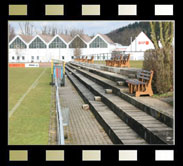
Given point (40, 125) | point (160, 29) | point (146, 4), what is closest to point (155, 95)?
point (160, 29)

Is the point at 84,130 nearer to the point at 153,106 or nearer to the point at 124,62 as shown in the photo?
the point at 153,106

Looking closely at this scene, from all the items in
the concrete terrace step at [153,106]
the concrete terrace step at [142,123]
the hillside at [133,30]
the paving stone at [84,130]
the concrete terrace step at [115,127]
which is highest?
the hillside at [133,30]

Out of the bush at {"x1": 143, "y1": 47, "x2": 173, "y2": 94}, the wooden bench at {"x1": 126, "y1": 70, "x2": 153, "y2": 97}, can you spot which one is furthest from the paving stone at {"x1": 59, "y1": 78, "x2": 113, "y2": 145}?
the bush at {"x1": 143, "y1": 47, "x2": 173, "y2": 94}

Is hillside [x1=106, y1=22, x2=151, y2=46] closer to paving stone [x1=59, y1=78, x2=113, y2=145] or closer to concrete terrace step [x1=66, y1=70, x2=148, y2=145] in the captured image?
concrete terrace step [x1=66, y1=70, x2=148, y2=145]

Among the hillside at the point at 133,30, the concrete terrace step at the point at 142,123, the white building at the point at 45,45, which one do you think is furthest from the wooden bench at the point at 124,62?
the concrete terrace step at the point at 142,123

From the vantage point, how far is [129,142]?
5.14 metres

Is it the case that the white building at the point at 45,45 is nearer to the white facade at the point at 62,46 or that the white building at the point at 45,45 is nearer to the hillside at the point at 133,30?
the white facade at the point at 62,46

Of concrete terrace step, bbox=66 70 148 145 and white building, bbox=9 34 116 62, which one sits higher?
white building, bbox=9 34 116 62

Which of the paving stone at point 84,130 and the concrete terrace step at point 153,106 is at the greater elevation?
the concrete terrace step at point 153,106

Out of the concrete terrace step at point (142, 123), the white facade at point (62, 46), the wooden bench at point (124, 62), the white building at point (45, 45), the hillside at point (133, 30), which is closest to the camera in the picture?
the concrete terrace step at point (142, 123)

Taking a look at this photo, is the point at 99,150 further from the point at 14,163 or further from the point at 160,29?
the point at 160,29

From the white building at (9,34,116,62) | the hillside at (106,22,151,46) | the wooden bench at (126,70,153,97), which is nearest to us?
the hillside at (106,22,151,46)

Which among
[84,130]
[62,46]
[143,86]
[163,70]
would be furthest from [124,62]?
[84,130]

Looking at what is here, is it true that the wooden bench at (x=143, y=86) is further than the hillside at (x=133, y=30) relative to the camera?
Yes
